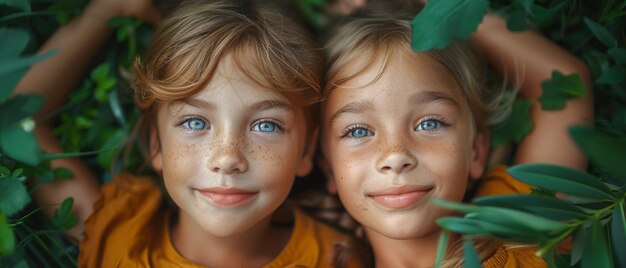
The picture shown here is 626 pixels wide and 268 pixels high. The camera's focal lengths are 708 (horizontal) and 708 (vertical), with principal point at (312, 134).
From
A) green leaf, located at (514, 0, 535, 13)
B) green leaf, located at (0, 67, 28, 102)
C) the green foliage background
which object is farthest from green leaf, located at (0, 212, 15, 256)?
green leaf, located at (514, 0, 535, 13)

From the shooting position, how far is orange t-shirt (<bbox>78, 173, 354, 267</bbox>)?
1605 mm

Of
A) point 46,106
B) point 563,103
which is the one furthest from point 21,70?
point 563,103

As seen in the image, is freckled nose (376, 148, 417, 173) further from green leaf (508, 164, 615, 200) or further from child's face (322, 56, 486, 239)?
green leaf (508, 164, 615, 200)

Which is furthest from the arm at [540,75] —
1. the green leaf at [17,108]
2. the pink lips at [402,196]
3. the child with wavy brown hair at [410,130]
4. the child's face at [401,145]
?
the green leaf at [17,108]

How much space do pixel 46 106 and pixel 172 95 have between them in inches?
14.7

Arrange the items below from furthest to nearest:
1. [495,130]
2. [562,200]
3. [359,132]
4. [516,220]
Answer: [495,130]
[359,132]
[562,200]
[516,220]

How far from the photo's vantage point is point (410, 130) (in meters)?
1.47

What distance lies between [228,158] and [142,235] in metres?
0.39

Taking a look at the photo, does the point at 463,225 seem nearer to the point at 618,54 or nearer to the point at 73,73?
the point at 618,54

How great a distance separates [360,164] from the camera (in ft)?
4.87

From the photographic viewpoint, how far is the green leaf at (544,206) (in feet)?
3.68

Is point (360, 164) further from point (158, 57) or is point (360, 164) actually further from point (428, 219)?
point (158, 57)

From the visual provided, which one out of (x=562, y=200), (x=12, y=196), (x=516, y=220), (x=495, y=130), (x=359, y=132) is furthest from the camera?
(x=495, y=130)

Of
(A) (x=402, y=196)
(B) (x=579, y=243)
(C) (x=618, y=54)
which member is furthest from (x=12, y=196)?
(C) (x=618, y=54)
